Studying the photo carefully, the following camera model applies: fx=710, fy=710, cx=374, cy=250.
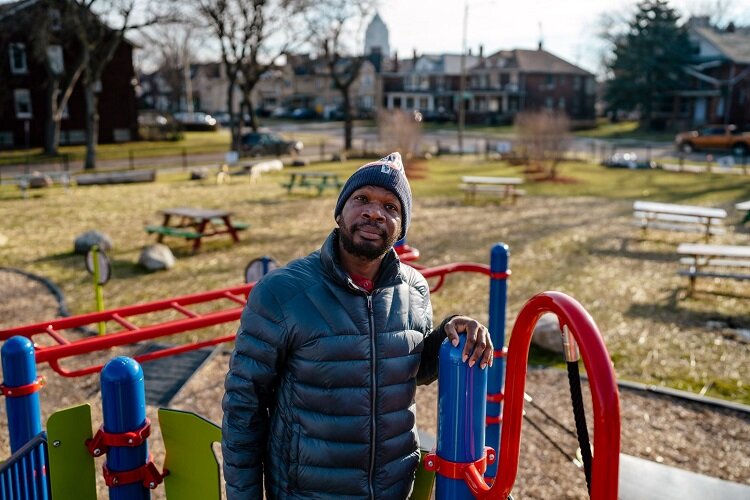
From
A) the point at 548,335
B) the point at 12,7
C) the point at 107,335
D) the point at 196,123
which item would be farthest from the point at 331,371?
the point at 196,123

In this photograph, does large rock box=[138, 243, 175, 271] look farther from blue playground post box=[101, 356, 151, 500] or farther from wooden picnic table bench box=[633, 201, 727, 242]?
wooden picnic table bench box=[633, 201, 727, 242]

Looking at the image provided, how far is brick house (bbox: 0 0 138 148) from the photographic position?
36.1 meters

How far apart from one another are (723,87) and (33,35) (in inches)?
1675

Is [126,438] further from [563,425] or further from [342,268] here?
[563,425]

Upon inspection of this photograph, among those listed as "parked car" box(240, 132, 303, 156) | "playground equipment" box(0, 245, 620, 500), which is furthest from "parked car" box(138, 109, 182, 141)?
"playground equipment" box(0, 245, 620, 500)

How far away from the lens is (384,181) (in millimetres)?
2352

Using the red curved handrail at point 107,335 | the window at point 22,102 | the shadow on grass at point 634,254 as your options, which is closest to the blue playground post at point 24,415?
the red curved handrail at point 107,335

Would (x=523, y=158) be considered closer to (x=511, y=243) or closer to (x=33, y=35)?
(x=511, y=243)

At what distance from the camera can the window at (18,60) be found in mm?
37000

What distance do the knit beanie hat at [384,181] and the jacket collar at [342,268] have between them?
0.37 feet

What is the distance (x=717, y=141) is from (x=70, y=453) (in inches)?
1494

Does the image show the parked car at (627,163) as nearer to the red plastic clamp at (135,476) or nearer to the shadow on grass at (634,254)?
the shadow on grass at (634,254)

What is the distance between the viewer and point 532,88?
65812 millimetres

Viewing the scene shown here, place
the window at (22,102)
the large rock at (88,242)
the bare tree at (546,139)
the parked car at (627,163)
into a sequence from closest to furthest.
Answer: the large rock at (88,242)
the bare tree at (546,139)
the parked car at (627,163)
the window at (22,102)
